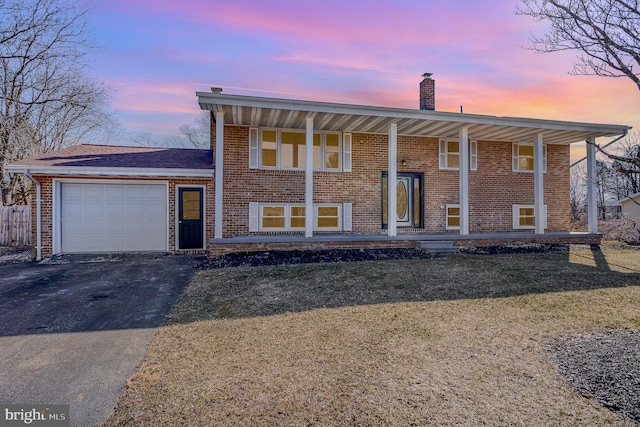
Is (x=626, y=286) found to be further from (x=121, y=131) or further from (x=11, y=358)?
(x=121, y=131)

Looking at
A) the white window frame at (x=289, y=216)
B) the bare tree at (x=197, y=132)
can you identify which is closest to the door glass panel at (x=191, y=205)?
the white window frame at (x=289, y=216)

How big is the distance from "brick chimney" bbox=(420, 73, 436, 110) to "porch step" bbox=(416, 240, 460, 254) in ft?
16.0

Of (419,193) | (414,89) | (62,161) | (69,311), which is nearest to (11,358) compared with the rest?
(69,311)

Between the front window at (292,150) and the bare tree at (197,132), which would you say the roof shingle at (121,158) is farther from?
the bare tree at (197,132)

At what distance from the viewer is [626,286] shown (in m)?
5.98

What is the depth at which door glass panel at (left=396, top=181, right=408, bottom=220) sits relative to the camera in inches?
450

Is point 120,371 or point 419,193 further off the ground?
point 419,193

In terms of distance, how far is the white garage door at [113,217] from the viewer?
9.50m

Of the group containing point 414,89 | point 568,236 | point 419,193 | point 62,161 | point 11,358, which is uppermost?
point 414,89

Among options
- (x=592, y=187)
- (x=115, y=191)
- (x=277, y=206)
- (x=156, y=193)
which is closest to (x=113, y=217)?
(x=115, y=191)

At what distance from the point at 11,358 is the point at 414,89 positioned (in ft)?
41.1

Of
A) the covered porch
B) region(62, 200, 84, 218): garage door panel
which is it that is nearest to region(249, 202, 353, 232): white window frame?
the covered porch

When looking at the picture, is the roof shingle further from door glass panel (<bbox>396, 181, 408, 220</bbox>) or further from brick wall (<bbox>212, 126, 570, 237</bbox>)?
door glass panel (<bbox>396, 181, 408, 220</bbox>)

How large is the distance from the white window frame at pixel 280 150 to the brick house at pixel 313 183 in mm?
33
